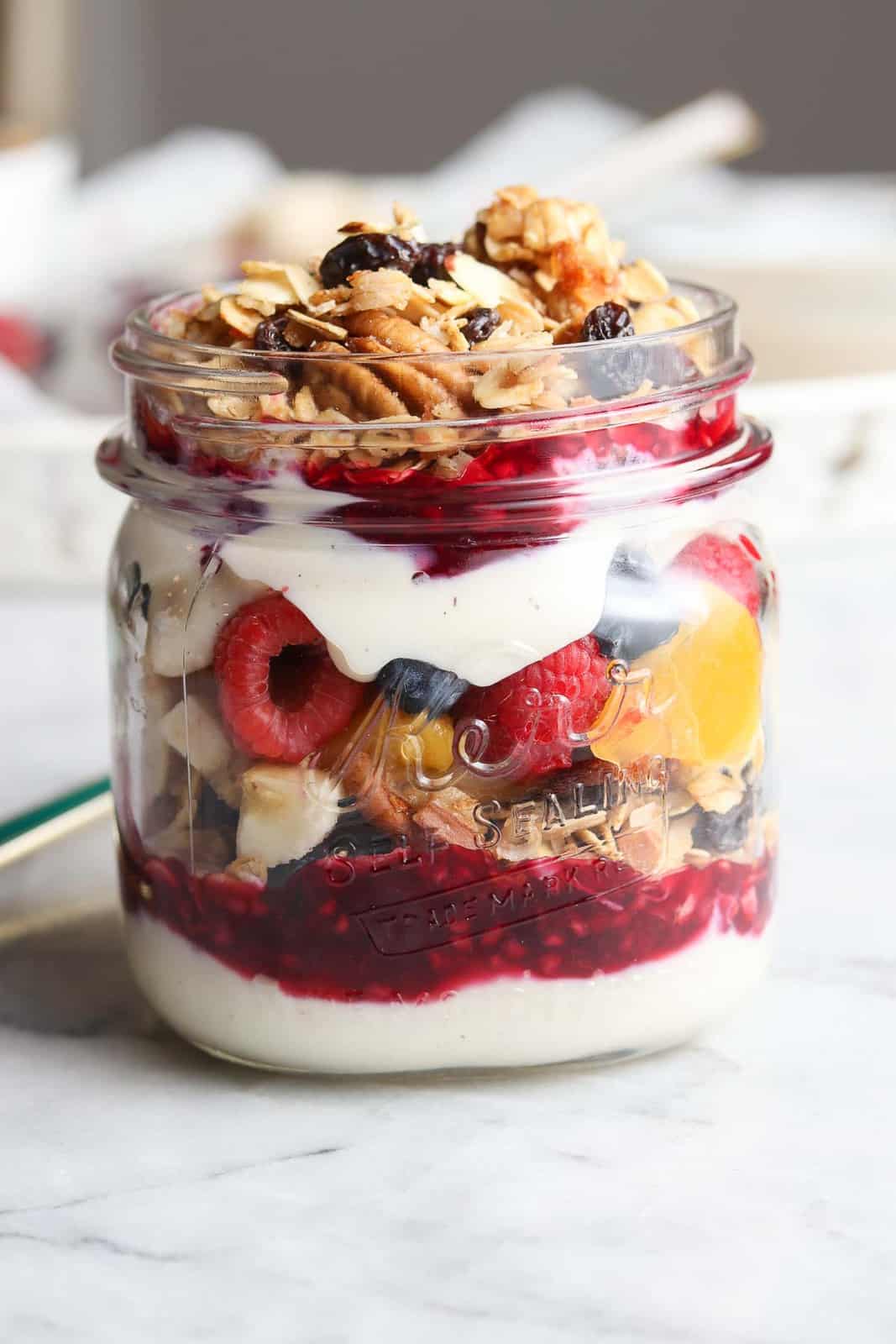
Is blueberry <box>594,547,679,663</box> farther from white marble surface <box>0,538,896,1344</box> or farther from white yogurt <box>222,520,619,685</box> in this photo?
white marble surface <box>0,538,896,1344</box>

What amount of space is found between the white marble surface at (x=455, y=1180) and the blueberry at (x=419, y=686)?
0.68ft

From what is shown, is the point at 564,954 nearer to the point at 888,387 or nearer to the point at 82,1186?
the point at 82,1186

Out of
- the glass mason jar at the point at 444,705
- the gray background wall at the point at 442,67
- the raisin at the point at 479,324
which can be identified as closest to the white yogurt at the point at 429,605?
the glass mason jar at the point at 444,705

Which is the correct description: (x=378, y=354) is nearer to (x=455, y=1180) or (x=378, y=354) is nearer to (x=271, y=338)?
(x=271, y=338)

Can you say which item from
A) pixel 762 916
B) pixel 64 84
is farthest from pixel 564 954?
pixel 64 84

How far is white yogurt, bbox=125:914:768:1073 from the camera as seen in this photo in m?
0.83

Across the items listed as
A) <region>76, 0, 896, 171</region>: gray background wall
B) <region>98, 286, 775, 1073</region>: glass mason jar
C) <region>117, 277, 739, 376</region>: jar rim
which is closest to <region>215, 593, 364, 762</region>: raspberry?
<region>98, 286, 775, 1073</region>: glass mason jar

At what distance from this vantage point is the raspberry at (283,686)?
31.0 inches

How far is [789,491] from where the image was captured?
1.56 meters

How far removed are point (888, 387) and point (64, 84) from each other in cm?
210

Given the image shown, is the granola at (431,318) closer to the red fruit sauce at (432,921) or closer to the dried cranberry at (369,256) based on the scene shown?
the dried cranberry at (369,256)

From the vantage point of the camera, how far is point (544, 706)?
31.0 inches

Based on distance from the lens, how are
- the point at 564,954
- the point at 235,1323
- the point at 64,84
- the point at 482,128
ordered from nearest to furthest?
the point at 235,1323
the point at 564,954
the point at 64,84
the point at 482,128

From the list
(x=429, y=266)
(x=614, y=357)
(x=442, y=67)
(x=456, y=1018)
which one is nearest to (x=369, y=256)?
(x=429, y=266)
